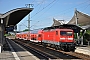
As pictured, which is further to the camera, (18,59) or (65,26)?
(65,26)

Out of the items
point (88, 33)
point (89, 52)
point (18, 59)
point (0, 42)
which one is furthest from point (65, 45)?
point (88, 33)

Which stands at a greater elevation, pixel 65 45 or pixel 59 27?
pixel 59 27

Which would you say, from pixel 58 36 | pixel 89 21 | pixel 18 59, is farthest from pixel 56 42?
pixel 89 21

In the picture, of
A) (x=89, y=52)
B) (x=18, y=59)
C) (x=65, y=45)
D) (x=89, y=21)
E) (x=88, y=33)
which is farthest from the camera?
(x=89, y=21)

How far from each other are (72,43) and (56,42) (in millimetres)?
2279

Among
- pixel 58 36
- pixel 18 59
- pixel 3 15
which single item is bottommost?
pixel 18 59

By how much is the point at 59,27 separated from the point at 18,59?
12.5 meters

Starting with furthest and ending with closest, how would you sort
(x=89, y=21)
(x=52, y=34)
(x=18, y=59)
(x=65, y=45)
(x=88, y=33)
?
(x=89, y=21), (x=88, y=33), (x=52, y=34), (x=65, y=45), (x=18, y=59)

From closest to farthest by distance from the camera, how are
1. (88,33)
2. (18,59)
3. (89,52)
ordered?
(18,59), (89,52), (88,33)

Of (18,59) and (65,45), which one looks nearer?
(18,59)

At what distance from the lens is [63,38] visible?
28.1m

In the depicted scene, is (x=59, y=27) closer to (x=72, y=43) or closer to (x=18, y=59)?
(x=72, y=43)

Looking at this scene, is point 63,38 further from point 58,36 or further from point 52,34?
point 52,34

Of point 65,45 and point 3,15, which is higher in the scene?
point 3,15
